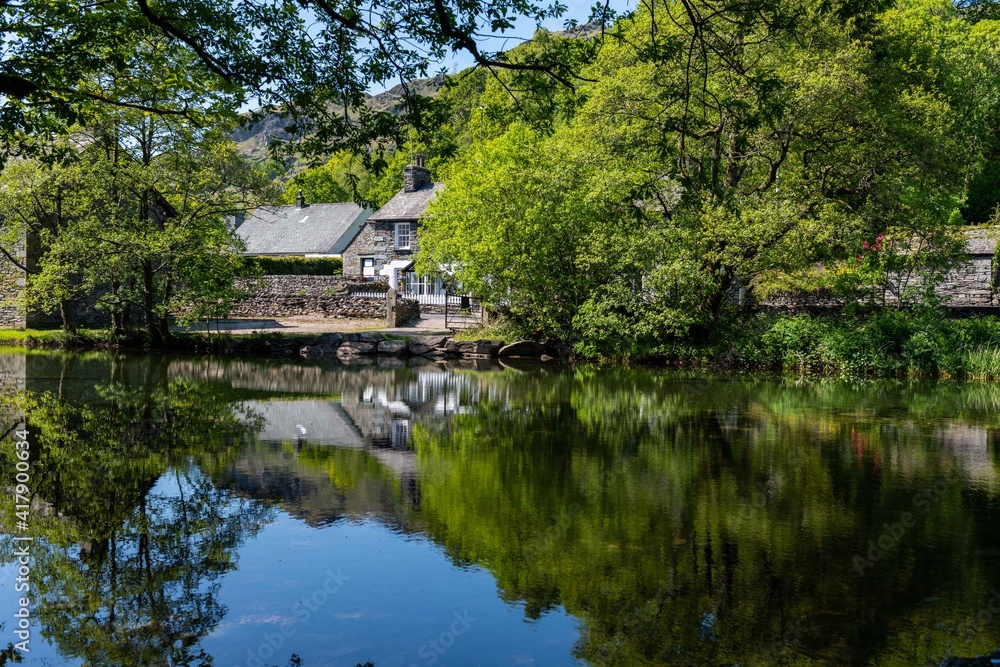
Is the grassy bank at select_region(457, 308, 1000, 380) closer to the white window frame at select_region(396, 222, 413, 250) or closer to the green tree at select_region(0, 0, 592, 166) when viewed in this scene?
the green tree at select_region(0, 0, 592, 166)

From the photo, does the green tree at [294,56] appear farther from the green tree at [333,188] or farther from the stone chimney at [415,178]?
the green tree at [333,188]

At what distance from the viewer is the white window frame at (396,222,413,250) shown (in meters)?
45.7

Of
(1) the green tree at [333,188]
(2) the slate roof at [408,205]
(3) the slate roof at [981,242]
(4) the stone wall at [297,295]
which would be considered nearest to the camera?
(3) the slate roof at [981,242]

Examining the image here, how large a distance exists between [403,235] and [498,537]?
3976cm

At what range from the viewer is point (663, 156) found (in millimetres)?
8094

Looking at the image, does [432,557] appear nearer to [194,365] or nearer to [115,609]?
[115,609]

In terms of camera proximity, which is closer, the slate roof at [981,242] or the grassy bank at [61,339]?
the grassy bank at [61,339]

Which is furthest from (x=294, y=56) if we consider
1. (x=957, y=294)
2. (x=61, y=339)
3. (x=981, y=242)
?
(x=981, y=242)

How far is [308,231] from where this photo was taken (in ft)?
180

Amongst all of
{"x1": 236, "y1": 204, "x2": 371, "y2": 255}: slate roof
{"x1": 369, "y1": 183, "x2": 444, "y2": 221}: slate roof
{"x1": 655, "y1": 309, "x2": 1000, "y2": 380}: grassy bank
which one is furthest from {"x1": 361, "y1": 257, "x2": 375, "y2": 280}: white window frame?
{"x1": 655, "y1": 309, "x2": 1000, "y2": 380}: grassy bank

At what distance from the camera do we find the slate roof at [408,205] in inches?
1796

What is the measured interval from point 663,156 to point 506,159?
25508 millimetres

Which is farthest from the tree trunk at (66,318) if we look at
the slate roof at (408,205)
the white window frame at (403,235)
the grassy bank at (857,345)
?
the slate roof at (408,205)

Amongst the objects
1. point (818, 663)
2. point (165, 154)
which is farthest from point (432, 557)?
point (165, 154)
